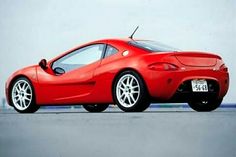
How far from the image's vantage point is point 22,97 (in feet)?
20.9

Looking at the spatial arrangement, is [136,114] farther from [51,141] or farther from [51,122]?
[51,141]

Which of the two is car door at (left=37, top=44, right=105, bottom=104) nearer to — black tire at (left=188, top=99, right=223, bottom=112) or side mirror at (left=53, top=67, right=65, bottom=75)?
side mirror at (left=53, top=67, right=65, bottom=75)

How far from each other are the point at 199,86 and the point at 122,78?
0.79 meters

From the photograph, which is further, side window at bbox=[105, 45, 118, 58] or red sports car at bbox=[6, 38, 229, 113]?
side window at bbox=[105, 45, 118, 58]

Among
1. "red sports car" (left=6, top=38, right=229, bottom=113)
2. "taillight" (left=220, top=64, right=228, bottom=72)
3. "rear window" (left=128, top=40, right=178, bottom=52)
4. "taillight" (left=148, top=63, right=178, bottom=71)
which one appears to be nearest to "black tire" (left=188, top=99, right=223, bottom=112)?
"red sports car" (left=6, top=38, right=229, bottom=113)

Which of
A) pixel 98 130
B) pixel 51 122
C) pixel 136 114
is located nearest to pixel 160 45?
pixel 136 114

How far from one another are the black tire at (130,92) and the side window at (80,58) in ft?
1.86

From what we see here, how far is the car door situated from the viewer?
5809mm

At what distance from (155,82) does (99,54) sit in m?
Answer: 0.94

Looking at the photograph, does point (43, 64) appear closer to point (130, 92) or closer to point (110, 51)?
point (110, 51)

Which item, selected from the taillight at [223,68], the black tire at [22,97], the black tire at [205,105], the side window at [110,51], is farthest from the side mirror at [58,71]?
the taillight at [223,68]

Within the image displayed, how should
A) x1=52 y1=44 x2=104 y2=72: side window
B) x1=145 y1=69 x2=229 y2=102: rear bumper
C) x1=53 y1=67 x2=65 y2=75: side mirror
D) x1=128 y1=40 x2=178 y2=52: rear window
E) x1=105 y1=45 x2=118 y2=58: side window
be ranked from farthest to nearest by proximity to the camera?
1. x1=53 y1=67 x2=65 y2=75: side mirror
2. x1=52 y1=44 x2=104 y2=72: side window
3. x1=105 y1=45 x2=118 y2=58: side window
4. x1=128 y1=40 x2=178 y2=52: rear window
5. x1=145 y1=69 x2=229 y2=102: rear bumper

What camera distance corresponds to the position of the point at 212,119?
4828 millimetres

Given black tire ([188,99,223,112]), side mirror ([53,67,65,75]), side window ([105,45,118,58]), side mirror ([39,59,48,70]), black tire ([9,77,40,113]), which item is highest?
side window ([105,45,118,58])
